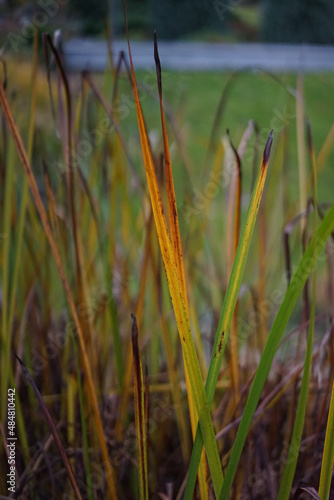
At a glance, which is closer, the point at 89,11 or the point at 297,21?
the point at 89,11

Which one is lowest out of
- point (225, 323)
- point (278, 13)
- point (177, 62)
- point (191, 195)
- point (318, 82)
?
point (225, 323)

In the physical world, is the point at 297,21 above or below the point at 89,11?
above

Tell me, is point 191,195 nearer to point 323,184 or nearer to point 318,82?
point 323,184

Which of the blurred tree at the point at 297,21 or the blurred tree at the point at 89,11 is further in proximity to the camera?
the blurred tree at the point at 297,21

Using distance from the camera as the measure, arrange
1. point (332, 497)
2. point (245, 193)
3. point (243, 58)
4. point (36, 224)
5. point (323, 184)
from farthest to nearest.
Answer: point (243, 58) → point (323, 184) → point (245, 193) → point (36, 224) → point (332, 497)

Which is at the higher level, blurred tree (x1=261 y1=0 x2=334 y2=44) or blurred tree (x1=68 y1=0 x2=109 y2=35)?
blurred tree (x1=261 y1=0 x2=334 y2=44)

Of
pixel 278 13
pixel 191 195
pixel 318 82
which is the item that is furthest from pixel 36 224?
pixel 278 13

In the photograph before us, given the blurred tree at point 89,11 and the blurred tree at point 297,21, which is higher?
the blurred tree at point 297,21

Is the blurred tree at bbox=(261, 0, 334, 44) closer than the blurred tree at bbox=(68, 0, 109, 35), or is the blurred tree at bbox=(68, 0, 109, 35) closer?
the blurred tree at bbox=(68, 0, 109, 35)
